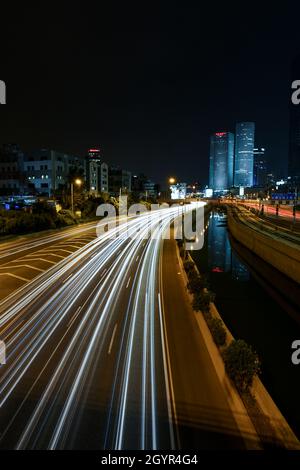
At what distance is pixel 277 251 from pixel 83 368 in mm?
29622

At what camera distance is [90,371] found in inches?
507

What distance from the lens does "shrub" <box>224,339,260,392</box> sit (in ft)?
37.6

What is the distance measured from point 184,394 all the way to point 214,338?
4.07 m

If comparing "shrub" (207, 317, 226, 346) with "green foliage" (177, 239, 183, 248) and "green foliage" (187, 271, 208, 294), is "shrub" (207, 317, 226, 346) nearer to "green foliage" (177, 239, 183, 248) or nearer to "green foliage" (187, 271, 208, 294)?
"green foliage" (187, 271, 208, 294)

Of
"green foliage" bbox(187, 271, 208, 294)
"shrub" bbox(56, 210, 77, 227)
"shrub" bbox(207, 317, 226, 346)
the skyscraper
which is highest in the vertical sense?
the skyscraper

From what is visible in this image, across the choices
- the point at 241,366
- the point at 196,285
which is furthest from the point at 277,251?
the point at 241,366

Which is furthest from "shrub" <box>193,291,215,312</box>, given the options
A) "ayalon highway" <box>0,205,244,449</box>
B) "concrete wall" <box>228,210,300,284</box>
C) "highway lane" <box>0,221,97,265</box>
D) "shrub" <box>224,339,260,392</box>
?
"highway lane" <box>0,221,97,265</box>

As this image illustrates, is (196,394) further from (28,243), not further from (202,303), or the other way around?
(28,243)

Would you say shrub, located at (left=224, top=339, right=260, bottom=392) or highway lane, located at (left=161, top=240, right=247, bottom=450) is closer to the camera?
highway lane, located at (left=161, top=240, right=247, bottom=450)

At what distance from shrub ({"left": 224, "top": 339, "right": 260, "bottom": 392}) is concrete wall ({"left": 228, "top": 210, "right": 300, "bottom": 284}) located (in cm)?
2160

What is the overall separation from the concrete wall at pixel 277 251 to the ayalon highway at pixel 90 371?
15.6m

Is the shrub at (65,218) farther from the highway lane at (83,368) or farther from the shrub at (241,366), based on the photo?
the shrub at (241,366)

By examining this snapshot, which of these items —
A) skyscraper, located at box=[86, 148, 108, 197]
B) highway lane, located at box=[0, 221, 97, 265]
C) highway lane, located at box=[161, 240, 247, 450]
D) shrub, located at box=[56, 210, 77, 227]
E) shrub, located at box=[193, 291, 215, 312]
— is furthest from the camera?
skyscraper, located at box=[86, 148, 108, 197]
